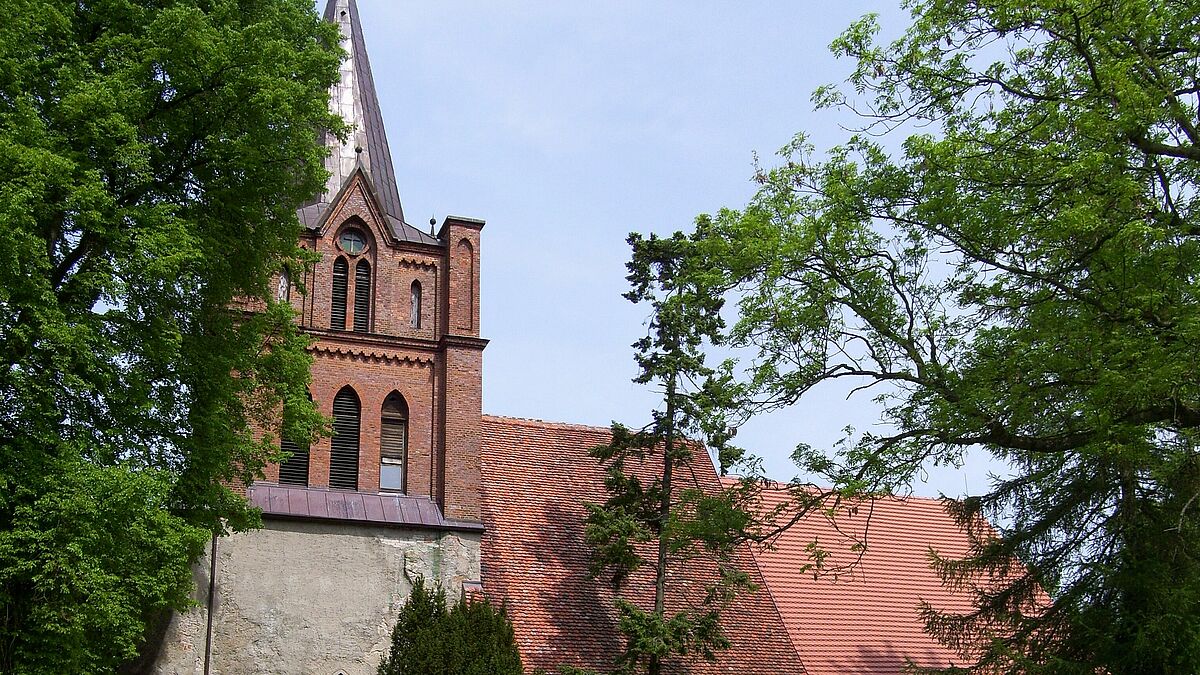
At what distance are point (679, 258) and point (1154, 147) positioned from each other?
7.90 metres

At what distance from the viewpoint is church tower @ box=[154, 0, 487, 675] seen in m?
16.7

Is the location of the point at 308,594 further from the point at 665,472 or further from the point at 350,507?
the point at 665,472

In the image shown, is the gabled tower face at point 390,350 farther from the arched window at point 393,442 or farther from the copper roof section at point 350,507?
the copper roof section at point 350,507

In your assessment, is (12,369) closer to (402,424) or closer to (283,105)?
(283,105)

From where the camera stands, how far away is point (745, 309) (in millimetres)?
14750

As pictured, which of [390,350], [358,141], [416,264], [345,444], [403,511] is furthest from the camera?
[358,141]

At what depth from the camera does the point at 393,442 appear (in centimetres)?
1841

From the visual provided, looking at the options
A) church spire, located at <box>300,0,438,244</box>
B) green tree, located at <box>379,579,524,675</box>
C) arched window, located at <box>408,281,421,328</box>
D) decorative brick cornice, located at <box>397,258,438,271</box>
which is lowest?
green tree, located at <box>379,579,524,675</box>

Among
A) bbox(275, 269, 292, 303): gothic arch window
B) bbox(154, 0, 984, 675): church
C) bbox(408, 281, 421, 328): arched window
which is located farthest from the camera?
bbox(408, 281, 421, 328): arched window

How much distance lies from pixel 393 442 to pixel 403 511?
3.76ft

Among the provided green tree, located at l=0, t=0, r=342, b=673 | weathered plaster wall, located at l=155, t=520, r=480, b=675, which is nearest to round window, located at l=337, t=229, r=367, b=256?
green tree, located at l=0, t=0, r=342, b=673

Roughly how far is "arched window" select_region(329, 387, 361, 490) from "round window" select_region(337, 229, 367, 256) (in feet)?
7.19

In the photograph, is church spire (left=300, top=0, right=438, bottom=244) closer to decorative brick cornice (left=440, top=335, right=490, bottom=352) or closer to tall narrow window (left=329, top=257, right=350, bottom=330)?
tall narrow window (left=329, top=257, right=350, bottom=330)

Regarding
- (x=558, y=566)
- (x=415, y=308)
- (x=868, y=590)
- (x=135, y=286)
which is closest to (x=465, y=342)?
(x=415, y=308)
